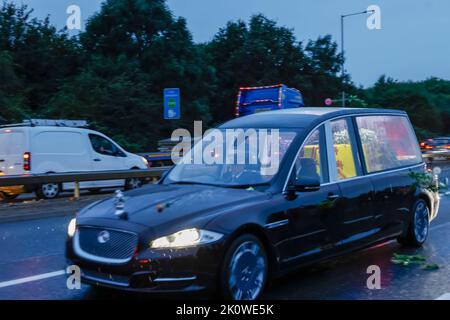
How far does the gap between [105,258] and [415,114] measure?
5987cm

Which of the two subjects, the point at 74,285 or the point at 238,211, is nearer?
the point at 238,211

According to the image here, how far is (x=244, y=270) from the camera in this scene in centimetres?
499

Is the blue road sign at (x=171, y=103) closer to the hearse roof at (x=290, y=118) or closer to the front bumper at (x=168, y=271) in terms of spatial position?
the hearse roof at (x=290, y=118)

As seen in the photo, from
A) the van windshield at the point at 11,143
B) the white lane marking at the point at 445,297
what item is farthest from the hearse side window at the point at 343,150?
the van windshield at the point at 11,143

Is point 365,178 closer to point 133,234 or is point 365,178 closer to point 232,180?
point 232,180

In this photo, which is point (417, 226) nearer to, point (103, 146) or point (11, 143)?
point (11, 143)

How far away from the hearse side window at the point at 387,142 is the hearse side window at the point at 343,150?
0.29 metres

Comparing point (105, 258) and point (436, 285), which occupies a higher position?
point (105, 258)

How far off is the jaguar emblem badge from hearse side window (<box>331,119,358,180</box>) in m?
2.60

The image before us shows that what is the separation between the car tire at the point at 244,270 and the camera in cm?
483

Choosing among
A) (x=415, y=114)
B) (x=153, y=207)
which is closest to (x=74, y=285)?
(x=153, y=207)

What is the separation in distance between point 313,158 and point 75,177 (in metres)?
9.80
